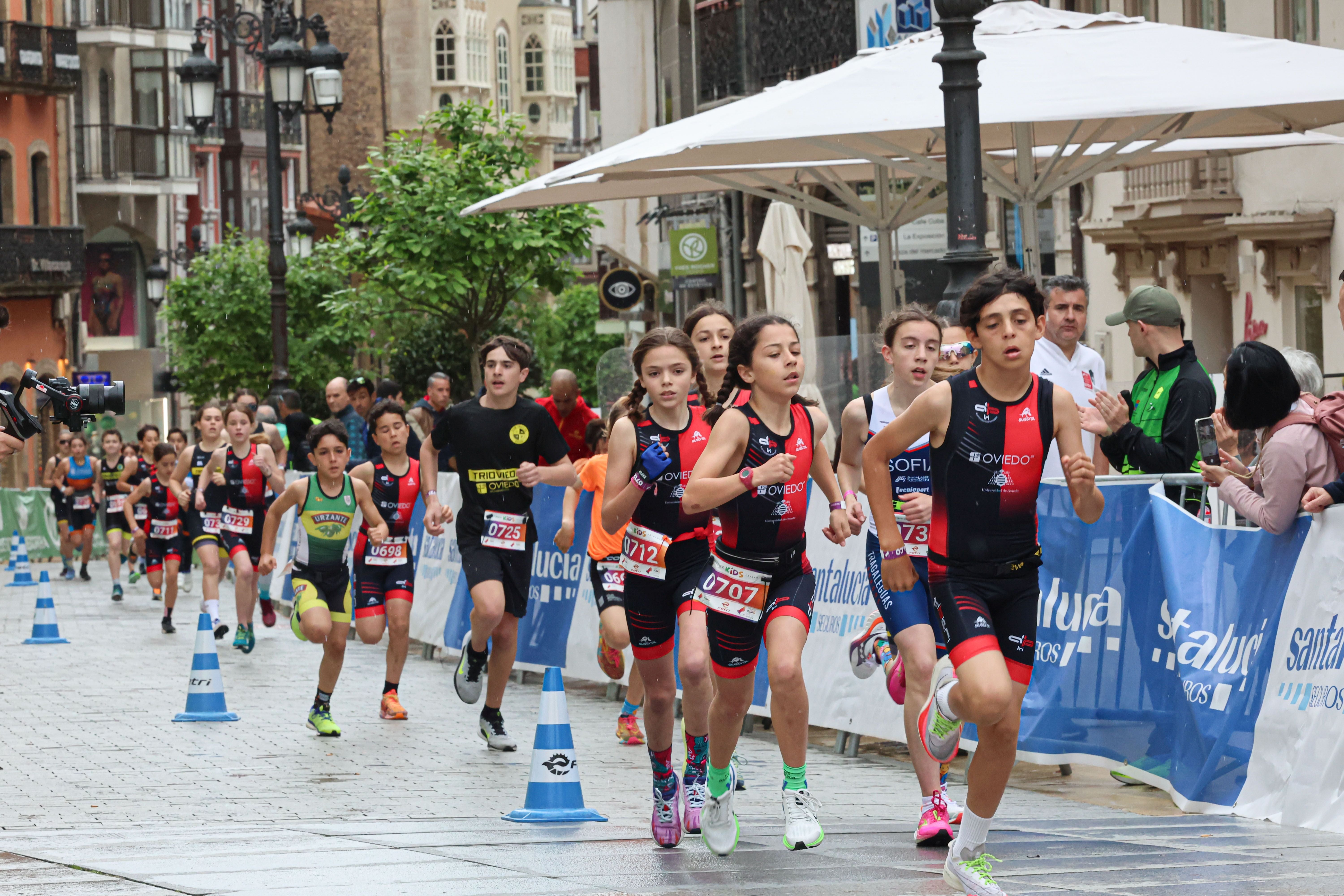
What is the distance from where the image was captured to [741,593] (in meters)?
7.46

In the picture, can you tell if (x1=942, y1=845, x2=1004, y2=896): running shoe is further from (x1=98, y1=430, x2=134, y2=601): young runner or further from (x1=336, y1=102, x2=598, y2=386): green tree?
(x1=98, y1=430, x2=134, y2=601): young runner

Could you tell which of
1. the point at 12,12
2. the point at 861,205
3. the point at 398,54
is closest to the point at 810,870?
the point at 861,205

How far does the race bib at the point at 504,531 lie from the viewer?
1147 cm

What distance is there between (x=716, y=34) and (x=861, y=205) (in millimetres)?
24280

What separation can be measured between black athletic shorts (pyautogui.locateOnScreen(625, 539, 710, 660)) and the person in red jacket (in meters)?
6.91

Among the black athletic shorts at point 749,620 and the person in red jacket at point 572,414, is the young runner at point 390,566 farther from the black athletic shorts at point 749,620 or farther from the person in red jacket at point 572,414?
the black athletic shorts at point 749,620

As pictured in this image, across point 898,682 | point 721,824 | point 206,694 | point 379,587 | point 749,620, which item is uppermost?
point 749,620

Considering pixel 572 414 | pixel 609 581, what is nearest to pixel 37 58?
pixel 572 414

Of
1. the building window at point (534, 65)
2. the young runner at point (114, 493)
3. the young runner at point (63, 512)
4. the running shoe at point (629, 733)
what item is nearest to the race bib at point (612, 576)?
the running shoe at point (629, 733)

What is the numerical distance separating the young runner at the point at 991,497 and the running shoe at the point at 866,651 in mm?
2112

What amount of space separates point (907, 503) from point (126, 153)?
6075 centimetres

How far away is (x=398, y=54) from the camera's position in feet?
315

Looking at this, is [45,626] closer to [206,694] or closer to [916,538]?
[206,694]

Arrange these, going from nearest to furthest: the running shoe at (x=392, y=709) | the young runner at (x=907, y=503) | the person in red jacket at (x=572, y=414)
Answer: the young runner at (x=907, y=503) → the running shoe at (x=392, y=709) → the person in red jacket at (x=572, y=414)
